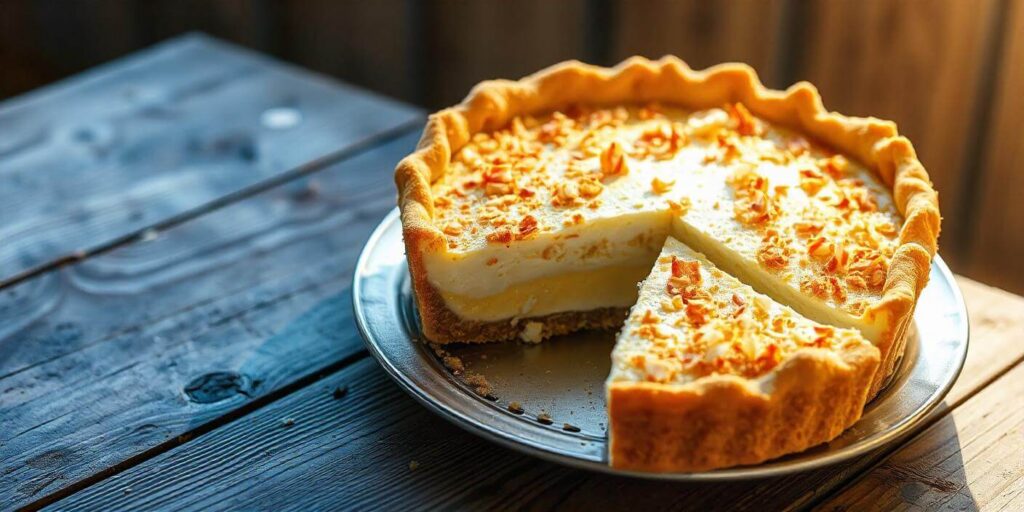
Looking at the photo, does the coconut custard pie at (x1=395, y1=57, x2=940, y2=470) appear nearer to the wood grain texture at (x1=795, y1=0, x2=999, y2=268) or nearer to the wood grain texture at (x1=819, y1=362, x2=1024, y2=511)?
the wood grain texture at (x1=819, y1=362, x2=1024, y2=511)

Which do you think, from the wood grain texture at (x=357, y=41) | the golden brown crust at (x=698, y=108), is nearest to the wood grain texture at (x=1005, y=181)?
the golden brown crust at (x=698, y=108)

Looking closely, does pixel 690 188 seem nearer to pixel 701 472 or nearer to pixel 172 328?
pixel 701 472

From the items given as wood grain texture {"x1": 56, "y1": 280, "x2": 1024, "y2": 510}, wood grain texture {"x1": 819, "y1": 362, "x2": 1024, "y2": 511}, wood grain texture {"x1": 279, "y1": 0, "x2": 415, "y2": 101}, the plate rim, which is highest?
the plate rim

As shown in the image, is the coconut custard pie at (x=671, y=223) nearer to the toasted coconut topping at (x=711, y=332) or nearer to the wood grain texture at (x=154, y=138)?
the toasted coconut topping at (x=711, y=332)

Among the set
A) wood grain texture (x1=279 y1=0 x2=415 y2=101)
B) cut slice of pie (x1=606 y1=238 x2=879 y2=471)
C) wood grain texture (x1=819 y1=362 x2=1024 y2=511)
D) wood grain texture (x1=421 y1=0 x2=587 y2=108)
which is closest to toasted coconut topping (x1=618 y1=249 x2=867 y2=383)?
cut slice of pie (x1=606 y1=238 x2=879 y2=471)

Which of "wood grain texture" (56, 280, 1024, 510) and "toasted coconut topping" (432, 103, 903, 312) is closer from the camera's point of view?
"wood grain texture" (56, 280, 1024, 510)

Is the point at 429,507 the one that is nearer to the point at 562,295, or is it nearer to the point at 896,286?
the point at 562,295

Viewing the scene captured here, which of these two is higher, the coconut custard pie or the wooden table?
the coconut custard pie

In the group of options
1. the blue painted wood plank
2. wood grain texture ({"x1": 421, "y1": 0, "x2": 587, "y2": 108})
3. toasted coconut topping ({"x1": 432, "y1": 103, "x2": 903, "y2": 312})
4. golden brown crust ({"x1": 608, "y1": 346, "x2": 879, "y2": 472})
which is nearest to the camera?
golden brown crust ({"x1": 608, "y1": 346, "x2": 879, "y2": 472})

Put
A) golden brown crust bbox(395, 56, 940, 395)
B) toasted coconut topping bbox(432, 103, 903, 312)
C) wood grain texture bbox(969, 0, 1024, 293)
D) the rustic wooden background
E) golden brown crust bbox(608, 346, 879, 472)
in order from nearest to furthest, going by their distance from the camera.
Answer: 1. golden brown crust bbox(608, 346, 879, 472)
2. golden brown crust bbox(395, 56, 940, 395)
3. toasted coconut topping bbox(432, 103, 903, 312)
4. wood grain texture bbox(969, 0, 1024, 293)
5. the rustic wooden background
